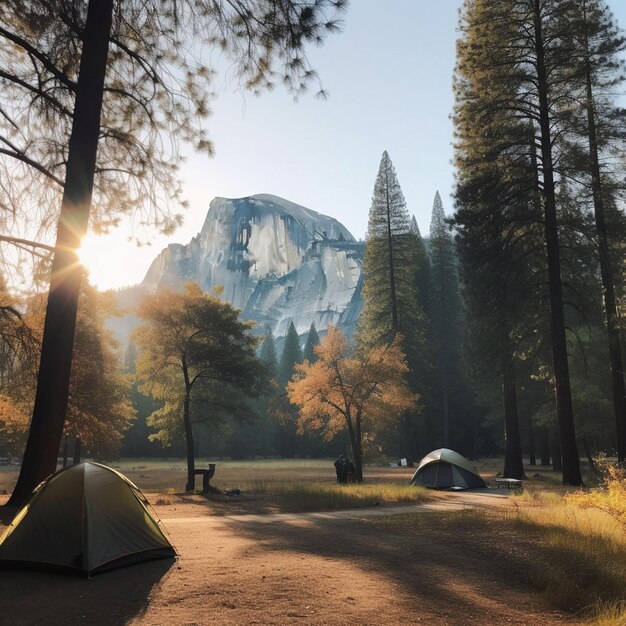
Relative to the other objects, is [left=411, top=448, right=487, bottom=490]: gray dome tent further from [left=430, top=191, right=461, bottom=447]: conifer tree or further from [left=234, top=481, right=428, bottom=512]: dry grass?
[left=430, top=191, right=461, bottom=447]: conifer tree

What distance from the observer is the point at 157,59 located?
1061cm

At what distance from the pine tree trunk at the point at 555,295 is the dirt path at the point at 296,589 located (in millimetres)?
10216

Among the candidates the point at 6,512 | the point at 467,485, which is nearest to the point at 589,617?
the point at 6,512

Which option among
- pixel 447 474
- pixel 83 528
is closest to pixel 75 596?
pixel 83 528

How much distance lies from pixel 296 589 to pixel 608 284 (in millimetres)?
18052

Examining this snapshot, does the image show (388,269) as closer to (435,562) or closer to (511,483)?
(511,483)

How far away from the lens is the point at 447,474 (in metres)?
20.7

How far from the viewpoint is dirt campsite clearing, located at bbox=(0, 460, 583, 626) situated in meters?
5.04

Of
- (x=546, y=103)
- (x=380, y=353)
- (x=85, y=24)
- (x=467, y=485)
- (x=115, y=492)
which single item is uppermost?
(x=546, y=103)

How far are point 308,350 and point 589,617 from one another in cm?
7086

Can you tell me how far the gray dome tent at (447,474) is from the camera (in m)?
20.4

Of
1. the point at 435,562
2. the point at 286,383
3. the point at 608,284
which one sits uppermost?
the point at 608,284

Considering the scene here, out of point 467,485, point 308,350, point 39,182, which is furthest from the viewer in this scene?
point 308,350

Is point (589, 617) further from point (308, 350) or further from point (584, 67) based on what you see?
point (308, 350)
